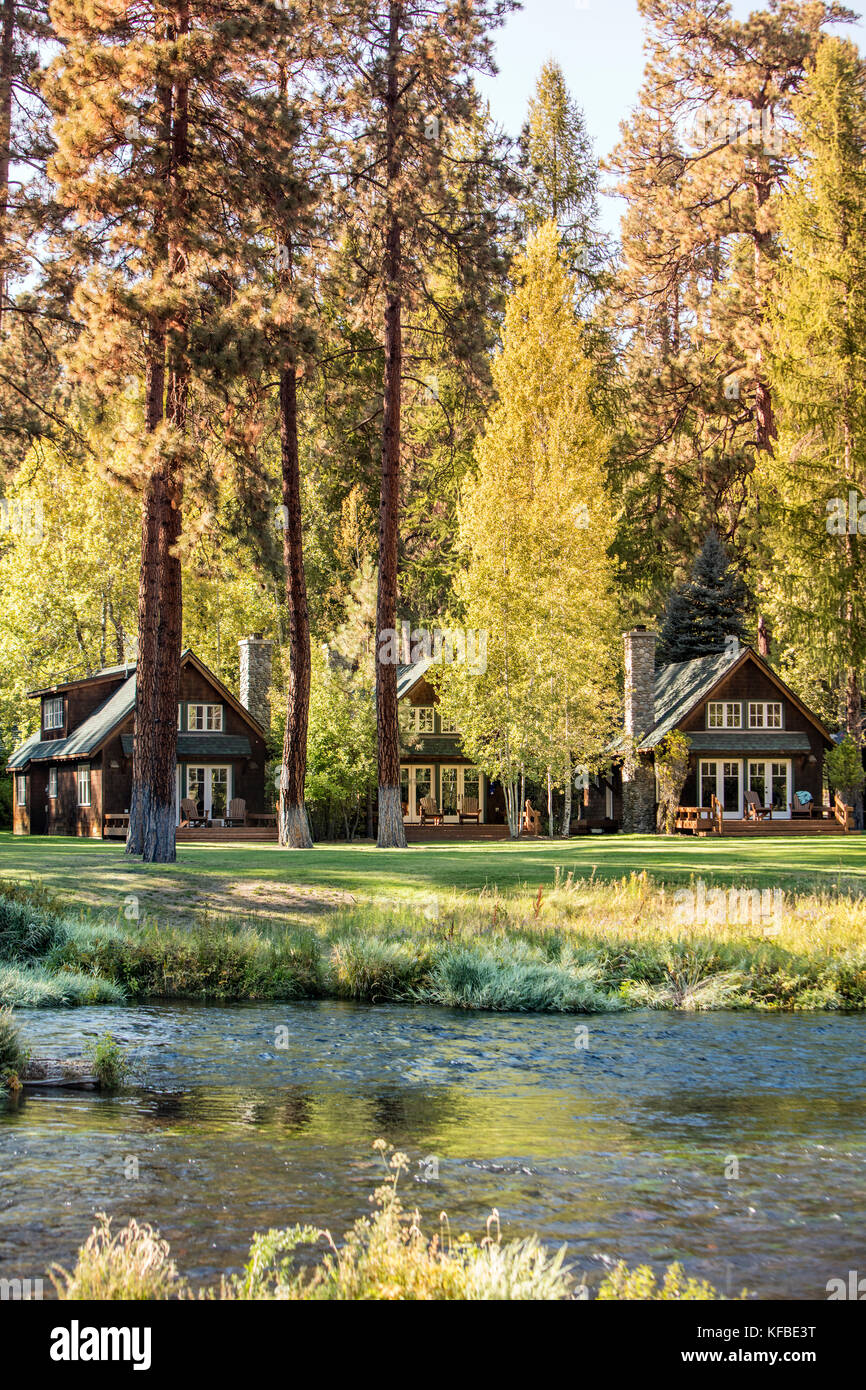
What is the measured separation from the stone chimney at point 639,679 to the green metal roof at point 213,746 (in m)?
13.2

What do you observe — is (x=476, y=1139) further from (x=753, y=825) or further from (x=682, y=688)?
(x=682, y=688)

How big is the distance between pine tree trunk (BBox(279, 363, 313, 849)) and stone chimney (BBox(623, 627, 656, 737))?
1765 cm

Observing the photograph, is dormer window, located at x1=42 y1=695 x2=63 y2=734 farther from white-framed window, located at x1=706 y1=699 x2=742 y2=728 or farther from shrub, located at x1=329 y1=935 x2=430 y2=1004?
shrub, located at x1=329 y1=935 x2=430 y2=1004

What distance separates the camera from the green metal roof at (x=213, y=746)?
46000 mm

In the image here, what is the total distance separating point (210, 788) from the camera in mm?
47625

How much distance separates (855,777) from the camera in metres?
44.2

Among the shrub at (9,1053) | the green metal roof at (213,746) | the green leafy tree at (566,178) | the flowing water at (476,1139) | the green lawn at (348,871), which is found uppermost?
the green leafy tree at (566,178)

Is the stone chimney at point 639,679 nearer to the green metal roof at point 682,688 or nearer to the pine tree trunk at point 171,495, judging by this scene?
the green metal roof at point 682,688

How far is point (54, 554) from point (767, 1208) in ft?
172

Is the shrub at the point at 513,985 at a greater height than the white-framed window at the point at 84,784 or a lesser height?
lesser

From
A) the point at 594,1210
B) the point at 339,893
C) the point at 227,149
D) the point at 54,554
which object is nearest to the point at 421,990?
the point at 339,893

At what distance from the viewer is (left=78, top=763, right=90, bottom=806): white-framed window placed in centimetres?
4594

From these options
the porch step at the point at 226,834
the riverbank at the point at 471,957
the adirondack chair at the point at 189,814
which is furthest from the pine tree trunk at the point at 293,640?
the adirondack chair at the point at 189,814

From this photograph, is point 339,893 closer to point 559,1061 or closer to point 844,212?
point 559,1061
